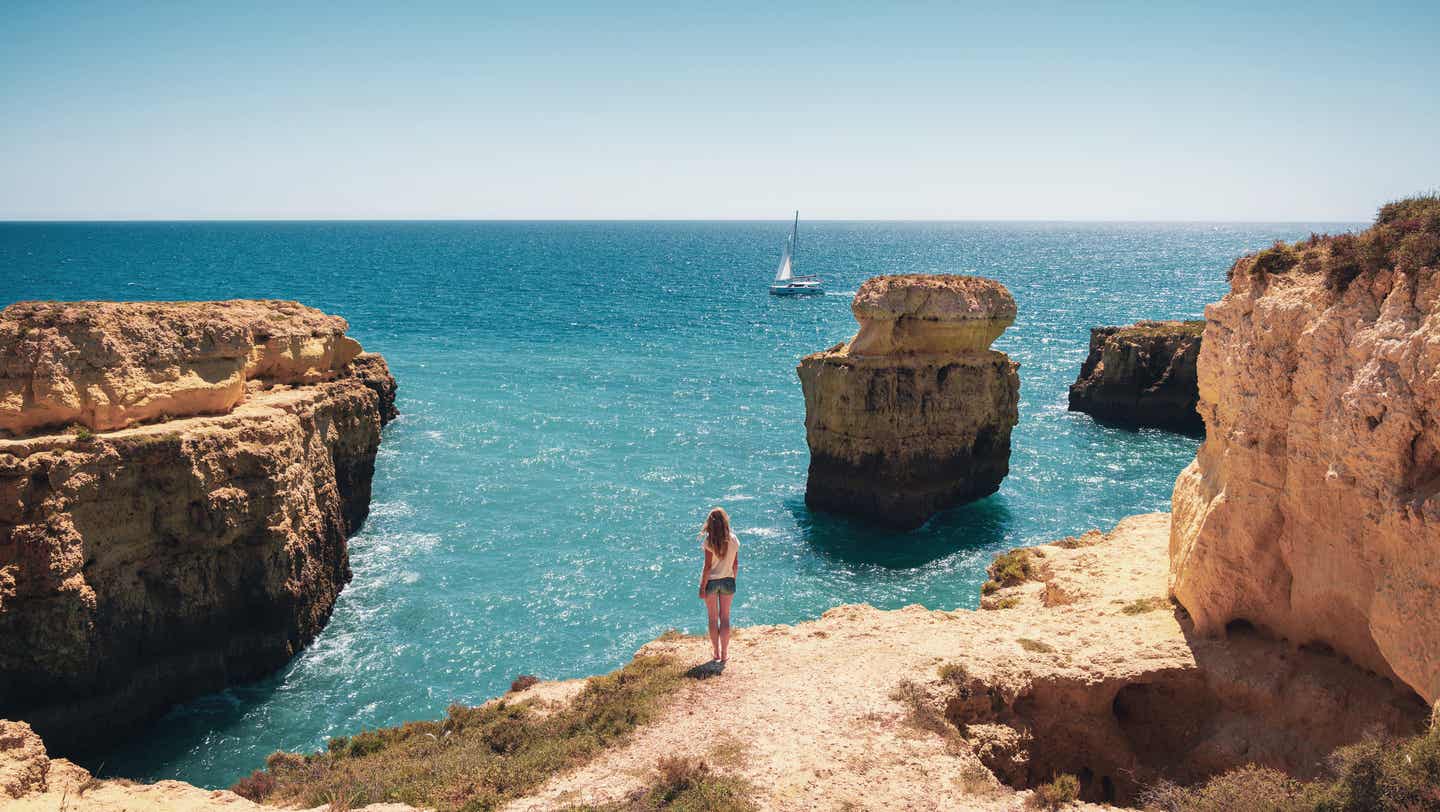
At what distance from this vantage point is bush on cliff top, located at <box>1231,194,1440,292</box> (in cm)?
1141

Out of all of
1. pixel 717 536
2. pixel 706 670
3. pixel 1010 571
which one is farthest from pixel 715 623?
pixel 1010 571

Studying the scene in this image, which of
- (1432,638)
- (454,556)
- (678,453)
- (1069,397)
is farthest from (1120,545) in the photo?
(1069,397)

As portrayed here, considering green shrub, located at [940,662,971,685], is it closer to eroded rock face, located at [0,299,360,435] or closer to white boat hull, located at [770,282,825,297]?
eroded rock face, located at [0,299,360,435]

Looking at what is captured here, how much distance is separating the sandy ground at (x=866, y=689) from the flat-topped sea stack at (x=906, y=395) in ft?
52.5

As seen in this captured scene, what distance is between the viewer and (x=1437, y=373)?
10203 millimetres

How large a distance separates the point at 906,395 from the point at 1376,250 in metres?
22.7

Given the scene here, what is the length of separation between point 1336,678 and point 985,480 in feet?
84.0

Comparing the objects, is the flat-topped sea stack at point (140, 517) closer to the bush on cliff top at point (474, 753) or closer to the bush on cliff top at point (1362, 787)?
the bush on cliff top at point (474, 753)

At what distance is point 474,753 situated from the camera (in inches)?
500

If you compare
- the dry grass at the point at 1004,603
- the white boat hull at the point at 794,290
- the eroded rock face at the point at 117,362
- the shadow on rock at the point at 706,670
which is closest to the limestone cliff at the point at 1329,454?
the dry grass at the point at 1004,603

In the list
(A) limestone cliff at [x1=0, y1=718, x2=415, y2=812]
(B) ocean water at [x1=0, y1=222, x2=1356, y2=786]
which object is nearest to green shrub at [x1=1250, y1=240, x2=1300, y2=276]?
(A) limestone cliff at [x1=0, y1=718, x2=415, y2=812]

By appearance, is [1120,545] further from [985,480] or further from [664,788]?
[985,480]

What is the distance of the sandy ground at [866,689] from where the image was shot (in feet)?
36.2

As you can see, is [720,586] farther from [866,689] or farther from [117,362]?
[117,362]
